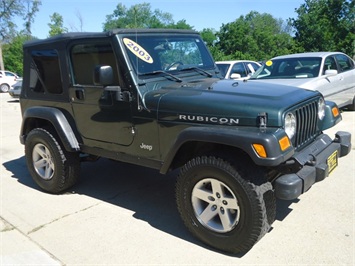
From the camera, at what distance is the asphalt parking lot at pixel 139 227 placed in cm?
299

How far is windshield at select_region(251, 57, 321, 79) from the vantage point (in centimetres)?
740

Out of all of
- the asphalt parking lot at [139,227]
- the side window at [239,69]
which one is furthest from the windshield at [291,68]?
the asphalt parking lot at [139,227]

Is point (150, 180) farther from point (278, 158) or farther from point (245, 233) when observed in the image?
point (278, 158)

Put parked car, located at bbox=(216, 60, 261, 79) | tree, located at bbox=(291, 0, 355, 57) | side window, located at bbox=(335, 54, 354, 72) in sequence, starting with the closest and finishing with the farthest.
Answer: side window, located at bbox=(335, 54, 354, 72) → parked car, located at bbox=(216, 60, 261, 79) → tree, located at bbox=(291, 0, 355, 57)

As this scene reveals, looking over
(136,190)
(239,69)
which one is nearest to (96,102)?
(136,190)

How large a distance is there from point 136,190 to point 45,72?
1.92 m

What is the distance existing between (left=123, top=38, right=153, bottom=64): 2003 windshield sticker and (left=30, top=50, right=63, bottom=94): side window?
1121 mm

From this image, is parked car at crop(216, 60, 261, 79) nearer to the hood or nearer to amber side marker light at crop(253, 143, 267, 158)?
the hood

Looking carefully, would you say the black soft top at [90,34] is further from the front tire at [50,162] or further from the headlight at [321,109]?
the headlight at [321,109]

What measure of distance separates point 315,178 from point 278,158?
590 millimetres

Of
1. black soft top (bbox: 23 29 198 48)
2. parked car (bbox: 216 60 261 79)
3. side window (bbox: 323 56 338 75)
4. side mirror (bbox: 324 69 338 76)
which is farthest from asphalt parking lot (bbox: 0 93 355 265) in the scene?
Result: parked car (bbox: 216 60 261 79)

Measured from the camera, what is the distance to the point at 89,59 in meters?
3.81

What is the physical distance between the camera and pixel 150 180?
4.83 m

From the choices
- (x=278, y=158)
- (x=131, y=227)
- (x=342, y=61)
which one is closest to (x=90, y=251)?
(x=131, y=227)
